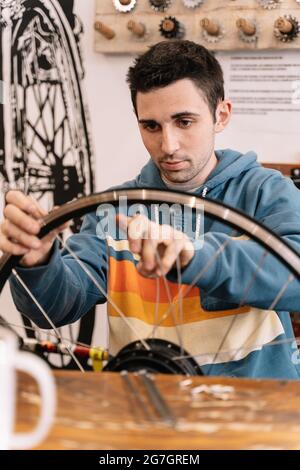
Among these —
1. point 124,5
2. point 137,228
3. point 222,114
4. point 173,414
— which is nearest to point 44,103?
point 124,5

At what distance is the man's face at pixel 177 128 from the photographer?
3.38 ft

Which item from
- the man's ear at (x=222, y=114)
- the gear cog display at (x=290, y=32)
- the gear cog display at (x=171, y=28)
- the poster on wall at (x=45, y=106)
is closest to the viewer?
the man's ear at (x=222, y=114)

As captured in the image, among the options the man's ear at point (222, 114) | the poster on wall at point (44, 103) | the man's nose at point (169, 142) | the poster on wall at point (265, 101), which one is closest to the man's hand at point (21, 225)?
the man's nose at point (169, 142)

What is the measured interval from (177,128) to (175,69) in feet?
0.29

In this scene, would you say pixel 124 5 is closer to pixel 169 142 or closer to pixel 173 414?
pixel 169 142

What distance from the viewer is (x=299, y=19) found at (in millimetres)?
1550

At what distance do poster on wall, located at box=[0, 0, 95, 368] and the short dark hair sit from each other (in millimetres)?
733

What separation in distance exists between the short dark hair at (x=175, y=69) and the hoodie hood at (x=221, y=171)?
80 mm

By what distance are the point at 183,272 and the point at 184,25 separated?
1.12 metres

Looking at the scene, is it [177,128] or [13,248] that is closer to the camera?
[13,248]

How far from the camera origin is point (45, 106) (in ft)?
6.00

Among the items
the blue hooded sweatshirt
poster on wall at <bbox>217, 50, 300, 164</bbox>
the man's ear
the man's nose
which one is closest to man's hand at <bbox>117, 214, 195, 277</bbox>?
the blue hooded sweatshirt

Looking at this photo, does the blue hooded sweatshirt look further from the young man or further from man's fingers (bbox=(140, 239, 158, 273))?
man's fingers (bbox=(140, 239, 158, 273))

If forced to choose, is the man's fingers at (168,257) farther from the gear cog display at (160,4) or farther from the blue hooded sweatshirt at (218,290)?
the gear cog display at (160,4)
